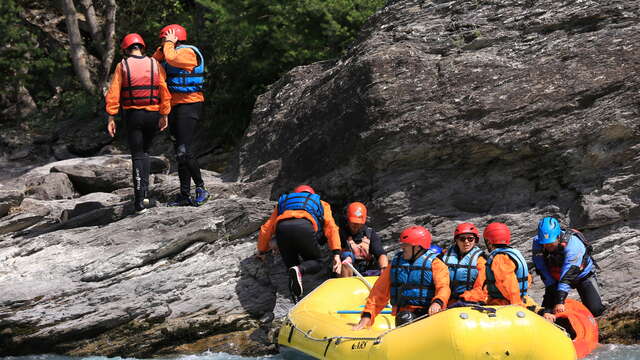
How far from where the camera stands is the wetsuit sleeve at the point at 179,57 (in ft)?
34.9

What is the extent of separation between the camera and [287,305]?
1016 centimetres

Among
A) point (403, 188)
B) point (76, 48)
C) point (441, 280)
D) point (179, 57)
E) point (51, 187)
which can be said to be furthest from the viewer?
point (76, 48)

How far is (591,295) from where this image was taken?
8680mm

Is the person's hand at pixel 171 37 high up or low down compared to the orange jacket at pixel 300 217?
up

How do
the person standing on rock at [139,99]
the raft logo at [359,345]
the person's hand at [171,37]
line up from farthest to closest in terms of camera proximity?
the person's hand at [171,37], the person standing on rock at [139,99], the raft logo at [359,345]

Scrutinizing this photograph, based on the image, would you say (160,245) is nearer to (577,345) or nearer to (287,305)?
(287,305)

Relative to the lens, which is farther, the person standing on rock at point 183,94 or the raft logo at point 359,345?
the person standing on rock at point 183,94

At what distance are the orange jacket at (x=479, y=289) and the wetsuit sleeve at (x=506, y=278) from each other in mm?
136

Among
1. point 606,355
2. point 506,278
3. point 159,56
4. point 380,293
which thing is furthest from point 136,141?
point 606,355

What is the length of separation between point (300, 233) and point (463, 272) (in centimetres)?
205

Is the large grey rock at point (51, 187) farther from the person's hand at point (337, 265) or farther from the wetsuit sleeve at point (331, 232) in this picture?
the person's hand at point (337, 265)

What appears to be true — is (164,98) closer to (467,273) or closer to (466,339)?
(467,273)

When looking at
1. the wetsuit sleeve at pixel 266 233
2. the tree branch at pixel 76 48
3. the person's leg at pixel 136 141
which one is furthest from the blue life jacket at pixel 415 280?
the tree branch at pixel 76 48

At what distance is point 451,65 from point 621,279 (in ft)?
10.9
